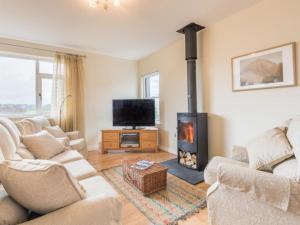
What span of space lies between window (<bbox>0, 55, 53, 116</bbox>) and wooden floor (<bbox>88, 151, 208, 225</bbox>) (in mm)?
1625

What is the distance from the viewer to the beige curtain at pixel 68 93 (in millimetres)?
3701

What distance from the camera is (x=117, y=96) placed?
4664 millimetres

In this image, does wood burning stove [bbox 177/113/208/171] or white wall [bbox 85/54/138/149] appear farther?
white wall [bbox 85/54/138/149]

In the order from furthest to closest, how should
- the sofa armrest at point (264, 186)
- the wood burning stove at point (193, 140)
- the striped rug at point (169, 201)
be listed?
the wood burning stove at point (193, 140)
the striped rug at point (169, 201)
the sofa armrest at point (264, 186)

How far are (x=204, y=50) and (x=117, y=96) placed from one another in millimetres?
2528

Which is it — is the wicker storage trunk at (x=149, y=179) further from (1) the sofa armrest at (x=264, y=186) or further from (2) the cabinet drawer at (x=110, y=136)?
(2) the cabinet drawer at (x=110, y=136)

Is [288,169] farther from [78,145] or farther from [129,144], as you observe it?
[129,144]

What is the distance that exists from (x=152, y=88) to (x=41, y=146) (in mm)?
3095

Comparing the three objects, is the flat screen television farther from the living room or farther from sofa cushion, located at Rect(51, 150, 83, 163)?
sofa cushion, located at Rect(51, 150, 83, 163)

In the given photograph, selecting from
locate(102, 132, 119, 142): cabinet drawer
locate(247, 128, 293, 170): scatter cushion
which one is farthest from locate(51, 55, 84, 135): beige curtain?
locate(247, 128, 293, 170): scatter cushion

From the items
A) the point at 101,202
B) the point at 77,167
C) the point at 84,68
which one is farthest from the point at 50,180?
the point at 84,68

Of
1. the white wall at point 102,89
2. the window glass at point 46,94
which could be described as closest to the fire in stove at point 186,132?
the white wall at point 102,89

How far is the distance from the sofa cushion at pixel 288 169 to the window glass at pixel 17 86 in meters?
4.23

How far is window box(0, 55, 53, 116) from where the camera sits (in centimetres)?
339
